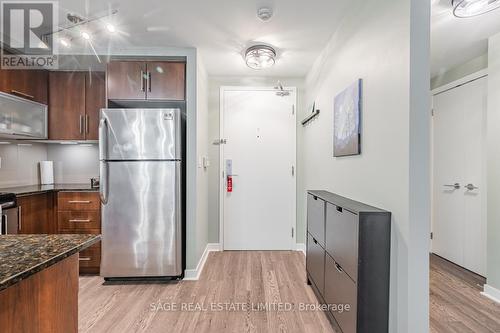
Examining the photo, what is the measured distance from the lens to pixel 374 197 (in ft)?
5.18

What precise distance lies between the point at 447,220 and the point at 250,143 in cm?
270

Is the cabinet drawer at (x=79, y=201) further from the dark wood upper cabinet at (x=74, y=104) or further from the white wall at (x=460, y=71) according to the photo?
the white wall at (x=460, y=71)

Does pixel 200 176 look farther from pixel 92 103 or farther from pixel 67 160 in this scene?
pixel 67 160

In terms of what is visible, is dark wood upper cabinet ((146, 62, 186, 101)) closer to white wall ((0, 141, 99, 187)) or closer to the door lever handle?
white wall ((0, 141, 99, 187))

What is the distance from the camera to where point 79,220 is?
2.64m

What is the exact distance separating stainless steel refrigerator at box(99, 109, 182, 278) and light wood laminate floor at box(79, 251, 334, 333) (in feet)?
0.78

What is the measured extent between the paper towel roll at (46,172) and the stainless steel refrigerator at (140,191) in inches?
49.0

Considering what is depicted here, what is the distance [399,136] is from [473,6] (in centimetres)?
138

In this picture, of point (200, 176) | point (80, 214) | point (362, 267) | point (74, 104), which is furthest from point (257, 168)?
point (74, 104)

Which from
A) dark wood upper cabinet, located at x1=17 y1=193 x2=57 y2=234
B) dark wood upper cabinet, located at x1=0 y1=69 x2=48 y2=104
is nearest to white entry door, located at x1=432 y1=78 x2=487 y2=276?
dark wood upper cabinet, located at x1=17 y1=193 x2=57 y2=234

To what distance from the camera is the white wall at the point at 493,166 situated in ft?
7.43

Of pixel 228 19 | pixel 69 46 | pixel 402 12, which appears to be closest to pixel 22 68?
pixel 69 46

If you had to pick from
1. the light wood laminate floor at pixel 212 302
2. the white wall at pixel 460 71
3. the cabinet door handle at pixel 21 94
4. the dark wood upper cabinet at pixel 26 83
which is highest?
the white wall at pixel 460 71

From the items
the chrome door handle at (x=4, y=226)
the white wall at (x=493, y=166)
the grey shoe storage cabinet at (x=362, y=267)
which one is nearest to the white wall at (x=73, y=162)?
the chrome door handle at (x=4, y=226)
